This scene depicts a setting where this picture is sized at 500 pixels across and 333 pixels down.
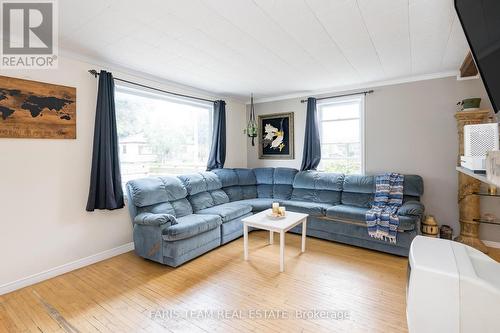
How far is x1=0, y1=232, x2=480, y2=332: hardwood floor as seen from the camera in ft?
6.26

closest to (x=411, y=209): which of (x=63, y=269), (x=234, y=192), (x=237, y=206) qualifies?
(x=237, y=206)

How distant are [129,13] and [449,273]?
2.70 m

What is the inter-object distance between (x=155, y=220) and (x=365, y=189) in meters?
3.08

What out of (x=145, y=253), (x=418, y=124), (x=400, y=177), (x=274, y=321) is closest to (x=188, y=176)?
(x=145, y=253)

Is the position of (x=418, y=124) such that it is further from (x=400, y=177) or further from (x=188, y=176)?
(x=188, y=176)

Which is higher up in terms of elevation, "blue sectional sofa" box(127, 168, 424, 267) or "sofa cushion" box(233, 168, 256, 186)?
"sofa cushion" box(233, 168, 256, 186)

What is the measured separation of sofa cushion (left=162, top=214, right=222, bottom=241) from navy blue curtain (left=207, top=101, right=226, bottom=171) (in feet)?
5.12

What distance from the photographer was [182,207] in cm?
352

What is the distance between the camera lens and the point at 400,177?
359cm

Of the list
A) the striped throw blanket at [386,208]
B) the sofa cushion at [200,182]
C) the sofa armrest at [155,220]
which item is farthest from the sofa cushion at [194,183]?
the striped throw blanket at [386,208]

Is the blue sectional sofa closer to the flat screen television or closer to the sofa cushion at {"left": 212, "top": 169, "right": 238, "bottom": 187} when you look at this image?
the sofa cushion at {"left": 212, "top": 169, "right": 238, "bottom": 187}

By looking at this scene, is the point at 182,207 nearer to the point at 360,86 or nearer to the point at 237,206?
the point at 237,206

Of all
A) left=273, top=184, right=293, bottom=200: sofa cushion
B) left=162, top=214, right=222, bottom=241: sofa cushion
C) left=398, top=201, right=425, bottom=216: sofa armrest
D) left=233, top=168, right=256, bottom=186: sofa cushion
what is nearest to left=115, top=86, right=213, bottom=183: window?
left=233, top=168, right=256, bottom=186: sofa cushion

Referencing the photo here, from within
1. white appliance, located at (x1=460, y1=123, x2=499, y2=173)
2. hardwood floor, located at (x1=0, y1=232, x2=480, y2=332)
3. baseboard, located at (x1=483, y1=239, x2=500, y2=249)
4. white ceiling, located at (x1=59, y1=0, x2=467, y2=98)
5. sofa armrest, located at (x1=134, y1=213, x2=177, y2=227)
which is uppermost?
white ceiling, located at (x1=59, y1=0, x2=467, y2=98)
